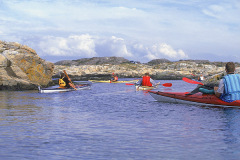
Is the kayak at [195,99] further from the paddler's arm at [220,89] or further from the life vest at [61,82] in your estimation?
Answer: the life vest at [61,82]

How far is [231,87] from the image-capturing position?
12539 mm

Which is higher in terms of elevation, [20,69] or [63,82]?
[20,69]

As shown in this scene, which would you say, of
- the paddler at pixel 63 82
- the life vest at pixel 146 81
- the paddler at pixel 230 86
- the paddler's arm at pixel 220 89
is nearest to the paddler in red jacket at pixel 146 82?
the life vest at pixel 146 81

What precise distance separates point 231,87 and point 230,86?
0.23 feet

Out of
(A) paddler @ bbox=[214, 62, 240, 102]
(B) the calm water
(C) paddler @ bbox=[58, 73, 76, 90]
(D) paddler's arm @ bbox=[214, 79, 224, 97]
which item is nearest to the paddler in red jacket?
(C) paddler @ bbox=[58, 73, 76, 90]

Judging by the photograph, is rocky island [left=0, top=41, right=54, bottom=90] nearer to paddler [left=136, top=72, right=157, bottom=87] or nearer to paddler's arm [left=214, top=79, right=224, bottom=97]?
paddler [left=136, top=72, right=157, bottom=87]

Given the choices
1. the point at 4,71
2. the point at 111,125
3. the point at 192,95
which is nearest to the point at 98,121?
the point at 111,125

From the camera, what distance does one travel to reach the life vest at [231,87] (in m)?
12.3

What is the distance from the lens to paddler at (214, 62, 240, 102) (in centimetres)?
1229

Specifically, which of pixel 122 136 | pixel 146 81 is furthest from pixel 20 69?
pixel 122 136

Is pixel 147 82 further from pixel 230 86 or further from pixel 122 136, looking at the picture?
pixel 122 136

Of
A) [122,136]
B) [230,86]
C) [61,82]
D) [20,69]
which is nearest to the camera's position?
[122,136]

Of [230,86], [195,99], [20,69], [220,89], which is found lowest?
[195,99]

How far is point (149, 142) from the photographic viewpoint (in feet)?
23.9
